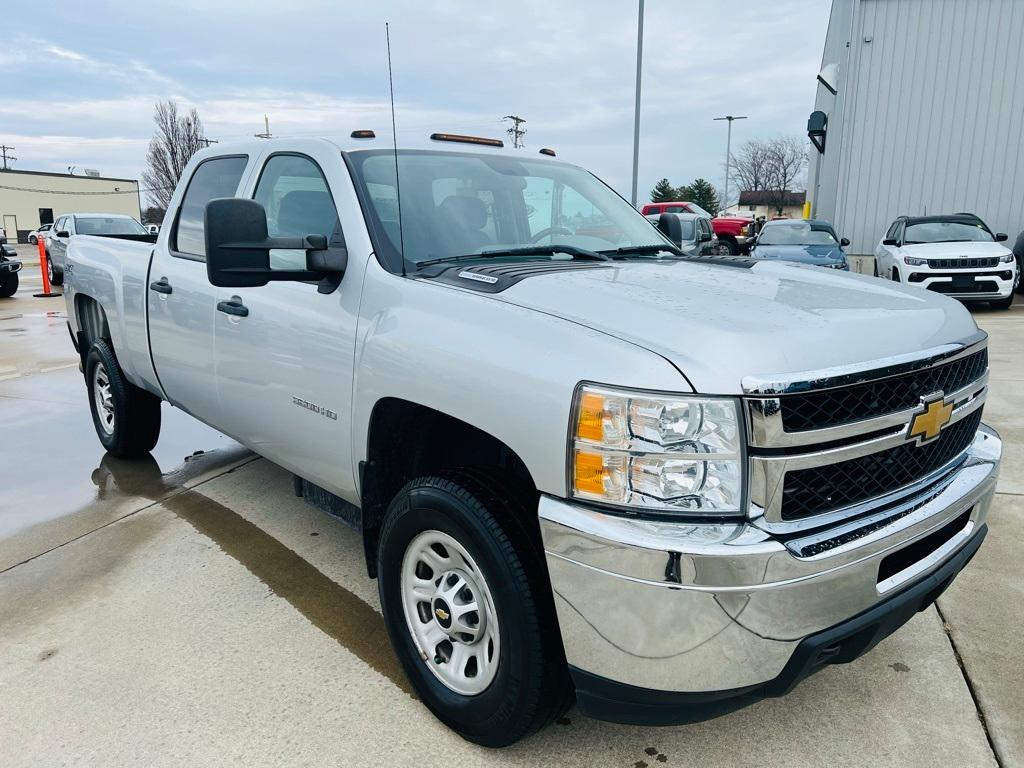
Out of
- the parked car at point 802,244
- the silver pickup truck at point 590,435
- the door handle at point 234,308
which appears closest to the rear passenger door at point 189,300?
the door handle at point 234,308

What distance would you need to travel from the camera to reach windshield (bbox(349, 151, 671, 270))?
2924mm

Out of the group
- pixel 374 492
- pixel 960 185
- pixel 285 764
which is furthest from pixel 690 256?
pixel 960 185

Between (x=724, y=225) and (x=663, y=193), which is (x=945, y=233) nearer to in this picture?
(x=724, y=225)

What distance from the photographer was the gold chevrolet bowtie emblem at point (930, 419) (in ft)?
7.04

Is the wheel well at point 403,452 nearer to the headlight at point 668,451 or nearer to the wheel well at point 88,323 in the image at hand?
the headlight at point 668,451

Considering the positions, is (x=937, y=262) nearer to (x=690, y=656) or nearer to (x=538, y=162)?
(x=538, y=162)

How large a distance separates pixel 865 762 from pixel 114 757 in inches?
87.4

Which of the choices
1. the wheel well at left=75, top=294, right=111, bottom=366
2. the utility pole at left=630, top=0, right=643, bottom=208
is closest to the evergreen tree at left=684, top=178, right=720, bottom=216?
the utility pole at left=630, top=0, right=643, bottom=208

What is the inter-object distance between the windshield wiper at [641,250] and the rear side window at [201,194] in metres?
1.79

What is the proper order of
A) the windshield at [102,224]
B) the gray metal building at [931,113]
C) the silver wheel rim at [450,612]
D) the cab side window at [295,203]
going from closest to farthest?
the silver wheel rim at [450,612]
the cab side window at [295,203]
the gray metal building at [931,113]
the windshield at [102,224]

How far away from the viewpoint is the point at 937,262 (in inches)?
487

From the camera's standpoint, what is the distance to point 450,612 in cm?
238

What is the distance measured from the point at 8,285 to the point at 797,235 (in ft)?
51.2

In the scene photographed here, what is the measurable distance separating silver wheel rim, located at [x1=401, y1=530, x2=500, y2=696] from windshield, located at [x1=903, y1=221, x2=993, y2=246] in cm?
1302
